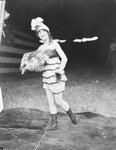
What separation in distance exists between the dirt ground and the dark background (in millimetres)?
723

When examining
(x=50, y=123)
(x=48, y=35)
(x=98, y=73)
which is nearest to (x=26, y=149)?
(x=50, y=123)

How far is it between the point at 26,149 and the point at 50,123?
551 mm

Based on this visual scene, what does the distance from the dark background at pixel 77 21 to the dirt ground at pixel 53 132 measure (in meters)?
0.72

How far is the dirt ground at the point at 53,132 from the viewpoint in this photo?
7.50 ft

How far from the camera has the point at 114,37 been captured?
304 centimetres

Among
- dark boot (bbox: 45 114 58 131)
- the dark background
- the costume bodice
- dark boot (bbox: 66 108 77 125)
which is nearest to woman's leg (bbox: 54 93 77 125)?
dark boot (bbox: 66 108 77 125)

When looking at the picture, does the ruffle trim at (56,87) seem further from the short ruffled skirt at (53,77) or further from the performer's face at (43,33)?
the performer's face at (43,33)

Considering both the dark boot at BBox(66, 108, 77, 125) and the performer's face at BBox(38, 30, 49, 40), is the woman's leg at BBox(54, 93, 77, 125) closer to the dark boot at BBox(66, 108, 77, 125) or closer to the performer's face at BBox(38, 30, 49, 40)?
the dark boot at BBox(66, 108, 77, 125)

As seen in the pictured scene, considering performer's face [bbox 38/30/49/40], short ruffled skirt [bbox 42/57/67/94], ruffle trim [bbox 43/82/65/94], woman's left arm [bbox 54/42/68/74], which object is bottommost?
ruffle trim [bbox 43/82/65/94]

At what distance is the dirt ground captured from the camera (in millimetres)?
2287

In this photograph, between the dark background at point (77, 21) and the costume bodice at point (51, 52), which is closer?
the costume bodice at point (51, 52)

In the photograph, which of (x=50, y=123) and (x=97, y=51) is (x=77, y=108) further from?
(x=97, y=51)

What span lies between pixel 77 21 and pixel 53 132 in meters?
1.31

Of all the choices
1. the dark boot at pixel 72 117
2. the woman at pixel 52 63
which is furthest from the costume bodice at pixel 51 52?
the dark boot at pixel 72 117
